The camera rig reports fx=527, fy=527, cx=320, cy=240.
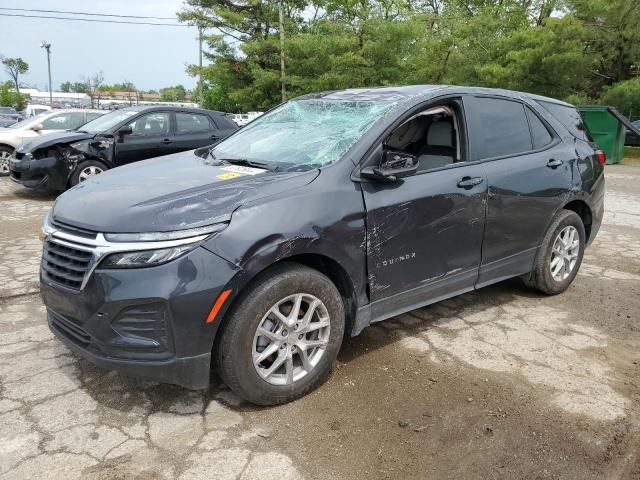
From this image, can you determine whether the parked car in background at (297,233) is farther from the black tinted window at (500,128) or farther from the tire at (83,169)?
the tire at (83,169)

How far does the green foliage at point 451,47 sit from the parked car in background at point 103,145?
12431mm

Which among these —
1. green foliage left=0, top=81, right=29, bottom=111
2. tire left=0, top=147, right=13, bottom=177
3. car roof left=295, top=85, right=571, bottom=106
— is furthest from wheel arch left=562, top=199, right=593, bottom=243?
green foliage left=0, top=81, right=29, bottom=111

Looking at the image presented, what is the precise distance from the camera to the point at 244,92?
26.5 metres

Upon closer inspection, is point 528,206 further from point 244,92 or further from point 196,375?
point 244,92

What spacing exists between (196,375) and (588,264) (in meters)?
4.67

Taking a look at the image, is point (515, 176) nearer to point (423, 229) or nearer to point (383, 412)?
point (423, 229)

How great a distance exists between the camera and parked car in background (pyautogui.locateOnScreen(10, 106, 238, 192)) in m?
8.50

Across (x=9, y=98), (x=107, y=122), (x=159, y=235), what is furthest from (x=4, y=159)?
(x=9, y=98)

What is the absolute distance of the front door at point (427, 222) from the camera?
10.2ft

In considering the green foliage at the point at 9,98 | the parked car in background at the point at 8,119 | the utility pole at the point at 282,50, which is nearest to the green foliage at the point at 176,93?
the green foliage at the point at 9,98

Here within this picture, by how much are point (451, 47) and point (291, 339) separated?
19.9 m

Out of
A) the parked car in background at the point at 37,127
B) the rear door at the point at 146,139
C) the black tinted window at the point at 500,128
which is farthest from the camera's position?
the parked car in background at the point at 37,127

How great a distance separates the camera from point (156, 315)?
8.09 ft

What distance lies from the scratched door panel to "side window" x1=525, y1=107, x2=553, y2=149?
0.89 metres
